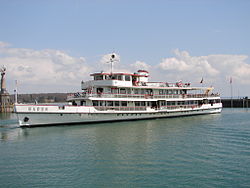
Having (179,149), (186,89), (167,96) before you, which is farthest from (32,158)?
(186,89)

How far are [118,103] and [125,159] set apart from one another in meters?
17.7

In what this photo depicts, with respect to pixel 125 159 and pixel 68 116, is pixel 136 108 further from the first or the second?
pixel 125 159

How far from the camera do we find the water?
12.5m

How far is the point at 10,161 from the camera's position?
51.9 feet

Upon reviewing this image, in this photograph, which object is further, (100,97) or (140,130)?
(100,97)

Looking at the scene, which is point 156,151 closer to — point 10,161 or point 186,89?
point 10,161

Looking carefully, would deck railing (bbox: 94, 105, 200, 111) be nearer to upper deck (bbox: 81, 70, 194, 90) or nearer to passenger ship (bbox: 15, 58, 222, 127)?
passenger ship (bbox: 15, 58, 222, 127)

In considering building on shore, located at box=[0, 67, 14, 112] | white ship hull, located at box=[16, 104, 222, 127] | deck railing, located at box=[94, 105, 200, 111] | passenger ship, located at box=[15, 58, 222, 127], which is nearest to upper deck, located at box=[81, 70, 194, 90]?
passenger ship, located at box=[15, 58, 222, 127]

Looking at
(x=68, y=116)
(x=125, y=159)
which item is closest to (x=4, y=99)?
(x=68, y=116)

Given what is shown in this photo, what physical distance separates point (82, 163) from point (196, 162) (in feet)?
21.8

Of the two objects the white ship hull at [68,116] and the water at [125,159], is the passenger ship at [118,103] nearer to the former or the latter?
the white ship hull at [68,116]

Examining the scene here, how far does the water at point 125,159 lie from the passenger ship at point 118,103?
185 inches

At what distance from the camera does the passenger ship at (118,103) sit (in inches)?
1140

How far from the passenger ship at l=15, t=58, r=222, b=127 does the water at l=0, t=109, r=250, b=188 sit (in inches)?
185
